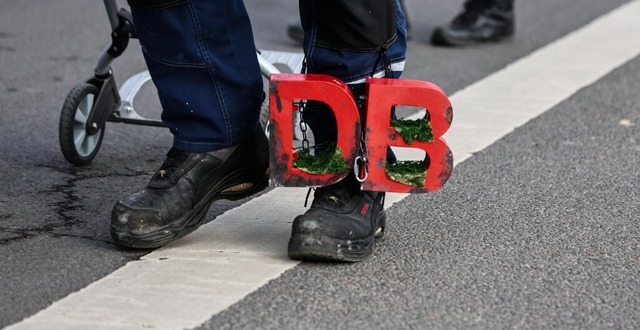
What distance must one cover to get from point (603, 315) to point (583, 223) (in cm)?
68

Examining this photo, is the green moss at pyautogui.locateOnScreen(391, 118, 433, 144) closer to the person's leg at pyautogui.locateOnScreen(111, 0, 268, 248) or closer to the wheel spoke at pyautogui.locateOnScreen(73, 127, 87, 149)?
the person's leg at pyautogui.locateOnScreen(111, 0, 268, 248)

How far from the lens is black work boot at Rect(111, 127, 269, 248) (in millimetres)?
2914

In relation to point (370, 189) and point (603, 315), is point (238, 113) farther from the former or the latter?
point (603, 315)

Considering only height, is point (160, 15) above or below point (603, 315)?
above

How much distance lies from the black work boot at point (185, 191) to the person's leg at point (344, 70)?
0.87 feet

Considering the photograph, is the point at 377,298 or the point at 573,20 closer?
the point at 377,298

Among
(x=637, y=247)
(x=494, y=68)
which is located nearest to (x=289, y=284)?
(x=637, y=247)

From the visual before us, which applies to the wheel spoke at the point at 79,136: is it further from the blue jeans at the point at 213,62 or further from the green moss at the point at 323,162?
the green moss at the point at 323,162

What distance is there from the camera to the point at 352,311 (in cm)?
254

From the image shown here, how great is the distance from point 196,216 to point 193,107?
0.28 metres

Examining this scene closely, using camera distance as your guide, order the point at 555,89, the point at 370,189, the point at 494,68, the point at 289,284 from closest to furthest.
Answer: the point at 289,284 < the point at 370,189 < the point at 555,89 < the point at 494,68

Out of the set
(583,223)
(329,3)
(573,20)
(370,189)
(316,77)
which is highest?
(329,3)

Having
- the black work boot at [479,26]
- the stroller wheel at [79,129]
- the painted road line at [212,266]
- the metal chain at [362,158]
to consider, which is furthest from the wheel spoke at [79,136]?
the black work boot at [479,26]

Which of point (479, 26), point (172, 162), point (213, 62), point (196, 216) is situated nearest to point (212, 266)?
point (196, 216)
